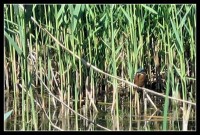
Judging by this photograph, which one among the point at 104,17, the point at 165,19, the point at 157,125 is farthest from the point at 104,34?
the point at 157,125

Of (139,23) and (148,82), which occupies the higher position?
(139,23)

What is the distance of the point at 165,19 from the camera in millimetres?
3938

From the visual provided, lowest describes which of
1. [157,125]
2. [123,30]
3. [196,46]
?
[157,125]

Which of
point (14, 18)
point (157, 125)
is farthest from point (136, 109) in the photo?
point (14, 18)

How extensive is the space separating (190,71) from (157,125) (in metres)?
1.48

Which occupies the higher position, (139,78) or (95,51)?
(95,51)

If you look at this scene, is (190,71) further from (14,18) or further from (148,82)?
A: (14,18)

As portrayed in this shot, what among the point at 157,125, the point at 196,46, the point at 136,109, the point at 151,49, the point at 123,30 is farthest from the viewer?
the point at 151,49

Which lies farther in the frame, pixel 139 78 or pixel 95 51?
pixel 95 51

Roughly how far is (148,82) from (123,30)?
84 centimetres

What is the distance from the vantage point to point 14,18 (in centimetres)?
402

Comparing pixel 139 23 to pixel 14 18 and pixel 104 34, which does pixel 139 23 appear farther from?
pixel 14 18

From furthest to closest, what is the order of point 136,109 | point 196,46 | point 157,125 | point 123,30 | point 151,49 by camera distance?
point 151,49
point 123,30
point 136,109
point 196,46
point 157,125

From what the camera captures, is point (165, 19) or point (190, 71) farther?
point (190, 71)
